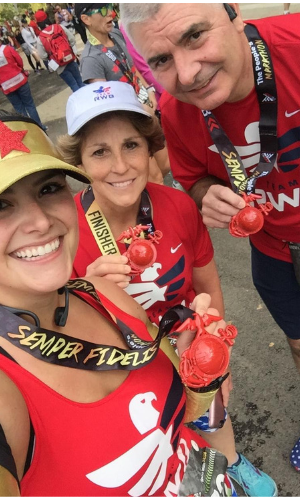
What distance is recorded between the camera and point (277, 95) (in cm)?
178

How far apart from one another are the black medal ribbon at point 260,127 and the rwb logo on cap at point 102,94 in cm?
42

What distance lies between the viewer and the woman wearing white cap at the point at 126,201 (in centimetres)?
186

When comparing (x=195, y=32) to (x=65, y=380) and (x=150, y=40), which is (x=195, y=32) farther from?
(x=65, y=380)

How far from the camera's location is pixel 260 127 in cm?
178

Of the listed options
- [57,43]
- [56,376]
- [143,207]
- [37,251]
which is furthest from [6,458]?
[57,43]

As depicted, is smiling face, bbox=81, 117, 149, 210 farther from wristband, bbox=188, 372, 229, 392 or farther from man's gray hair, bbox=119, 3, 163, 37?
wristband, bbox=188, 372, 229, 392

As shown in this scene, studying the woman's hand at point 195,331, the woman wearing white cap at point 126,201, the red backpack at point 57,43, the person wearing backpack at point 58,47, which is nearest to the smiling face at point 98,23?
the woman wearing white cap at point 126,201

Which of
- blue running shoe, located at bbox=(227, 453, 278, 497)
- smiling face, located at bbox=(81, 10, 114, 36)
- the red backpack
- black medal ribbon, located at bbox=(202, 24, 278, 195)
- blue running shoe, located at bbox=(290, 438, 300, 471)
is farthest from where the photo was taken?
the red backpack

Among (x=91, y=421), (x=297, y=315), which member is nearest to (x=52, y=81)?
(x=297, y=315)

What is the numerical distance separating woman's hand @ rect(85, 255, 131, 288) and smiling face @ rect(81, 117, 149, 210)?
0.31 meters

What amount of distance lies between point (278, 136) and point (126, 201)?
2.36ft

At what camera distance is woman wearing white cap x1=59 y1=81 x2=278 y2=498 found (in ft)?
6.10

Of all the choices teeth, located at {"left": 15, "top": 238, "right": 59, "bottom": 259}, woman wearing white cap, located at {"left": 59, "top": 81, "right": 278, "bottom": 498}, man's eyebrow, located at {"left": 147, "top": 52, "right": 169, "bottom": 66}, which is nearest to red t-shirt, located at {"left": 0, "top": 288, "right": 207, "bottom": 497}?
teeth, located at {"left": 15, "top": 238, "right": 59, "bottom": 259}

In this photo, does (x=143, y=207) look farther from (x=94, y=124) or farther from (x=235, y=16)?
(x=235, y=16)
